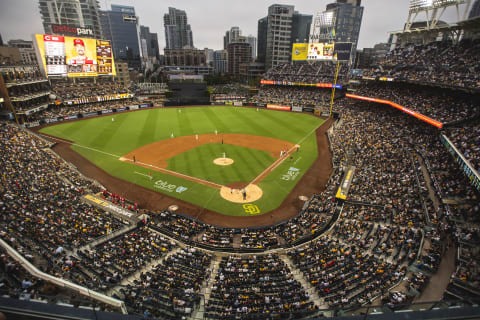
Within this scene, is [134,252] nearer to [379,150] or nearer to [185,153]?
[185,153]

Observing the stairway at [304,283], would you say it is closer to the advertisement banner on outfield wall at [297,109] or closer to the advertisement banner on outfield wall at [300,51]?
the advertisement banner on outfield wall at [297,109]

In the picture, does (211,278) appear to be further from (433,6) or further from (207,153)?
(433,6)

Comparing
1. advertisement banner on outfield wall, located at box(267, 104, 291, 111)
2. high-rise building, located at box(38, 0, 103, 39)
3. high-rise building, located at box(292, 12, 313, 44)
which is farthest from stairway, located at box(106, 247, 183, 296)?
high-rise building, located at box(292, 12, 313, 44)

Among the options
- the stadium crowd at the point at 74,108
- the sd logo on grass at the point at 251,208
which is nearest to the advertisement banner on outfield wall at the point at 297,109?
the stadium crowd at the point at 74,108

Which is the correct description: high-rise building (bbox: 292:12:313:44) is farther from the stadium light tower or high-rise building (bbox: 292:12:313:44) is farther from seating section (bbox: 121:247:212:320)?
seating section (bbox: 121:247:212:320)

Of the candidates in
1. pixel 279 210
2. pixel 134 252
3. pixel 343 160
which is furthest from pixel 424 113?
pixel 134 252

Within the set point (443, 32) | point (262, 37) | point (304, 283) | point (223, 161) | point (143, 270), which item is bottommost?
point (223, 161)

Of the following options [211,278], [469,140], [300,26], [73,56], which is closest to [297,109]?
[469,140]
